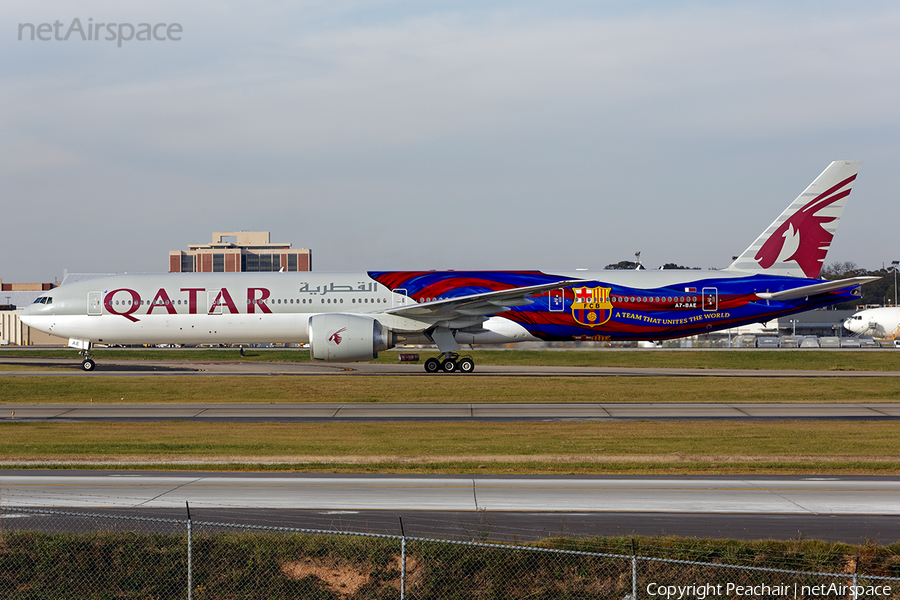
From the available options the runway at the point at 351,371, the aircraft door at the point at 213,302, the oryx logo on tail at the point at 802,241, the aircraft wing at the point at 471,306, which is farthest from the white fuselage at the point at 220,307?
the oryx logo on tail at the point at 802,241

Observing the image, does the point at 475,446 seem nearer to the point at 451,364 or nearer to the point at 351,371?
the point at 451,364

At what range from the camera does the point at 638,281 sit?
39.1 m

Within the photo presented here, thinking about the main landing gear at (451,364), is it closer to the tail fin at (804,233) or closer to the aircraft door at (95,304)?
the tail fin at (804,233)

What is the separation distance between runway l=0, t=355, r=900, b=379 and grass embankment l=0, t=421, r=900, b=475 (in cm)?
1401

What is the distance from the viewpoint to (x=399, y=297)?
129 ft

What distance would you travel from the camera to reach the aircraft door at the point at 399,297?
39312 millimetres

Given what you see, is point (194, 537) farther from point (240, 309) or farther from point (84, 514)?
point (240, 309)

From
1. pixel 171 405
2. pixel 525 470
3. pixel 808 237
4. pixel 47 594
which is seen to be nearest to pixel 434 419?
pixel 525 470

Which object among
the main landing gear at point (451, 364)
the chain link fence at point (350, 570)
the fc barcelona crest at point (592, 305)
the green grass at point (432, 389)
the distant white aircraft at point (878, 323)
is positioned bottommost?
the chain link fence at point (350, 570)

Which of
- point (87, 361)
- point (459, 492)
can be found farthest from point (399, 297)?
point (459, 492)

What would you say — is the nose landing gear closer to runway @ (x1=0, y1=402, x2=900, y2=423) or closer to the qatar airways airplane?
the qatar airways airplane

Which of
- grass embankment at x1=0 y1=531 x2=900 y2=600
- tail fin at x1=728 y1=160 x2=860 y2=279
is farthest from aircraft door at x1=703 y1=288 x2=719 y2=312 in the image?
grass embankment at x1=0 y1=531 x2=900 y2=600

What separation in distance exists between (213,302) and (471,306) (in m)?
12.5

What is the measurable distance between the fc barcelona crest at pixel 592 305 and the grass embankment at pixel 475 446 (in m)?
15.1
